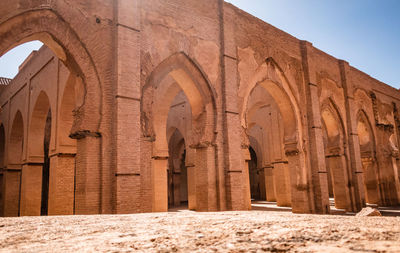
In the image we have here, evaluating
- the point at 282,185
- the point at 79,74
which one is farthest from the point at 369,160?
the point at 79,74

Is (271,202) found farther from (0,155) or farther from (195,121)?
(0,155)

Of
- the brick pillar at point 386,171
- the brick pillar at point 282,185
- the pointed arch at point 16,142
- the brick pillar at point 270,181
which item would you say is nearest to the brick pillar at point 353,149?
the brick pillar at point 282,185

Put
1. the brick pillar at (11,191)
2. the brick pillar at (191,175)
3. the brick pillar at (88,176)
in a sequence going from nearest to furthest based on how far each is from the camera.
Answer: the brick pillar at (88,176) → the brick pillar at (11,191) → the brick pillar at (191,175)

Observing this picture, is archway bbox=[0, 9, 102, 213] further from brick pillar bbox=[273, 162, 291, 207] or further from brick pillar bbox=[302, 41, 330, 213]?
brick pillar bbox=[273, 162, 291, 207]

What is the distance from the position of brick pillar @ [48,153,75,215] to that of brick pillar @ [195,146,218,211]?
3670 millimetres

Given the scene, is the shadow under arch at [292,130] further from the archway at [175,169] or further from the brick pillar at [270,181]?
the archway at [175,169]

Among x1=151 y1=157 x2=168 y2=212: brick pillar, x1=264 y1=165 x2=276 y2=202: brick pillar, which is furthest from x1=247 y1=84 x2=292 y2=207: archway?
x1=151 y1=157 x2=168 y2=212: brick pillar

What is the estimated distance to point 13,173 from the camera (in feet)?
45.0

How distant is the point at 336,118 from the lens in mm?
14531

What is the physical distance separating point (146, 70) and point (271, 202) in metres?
12.4

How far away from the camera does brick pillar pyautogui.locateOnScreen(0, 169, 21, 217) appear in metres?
13.2

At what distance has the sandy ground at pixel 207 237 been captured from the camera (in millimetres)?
1951

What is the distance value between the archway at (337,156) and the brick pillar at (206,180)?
6598 mm

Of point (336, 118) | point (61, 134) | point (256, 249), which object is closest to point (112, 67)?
point (61, 134)
